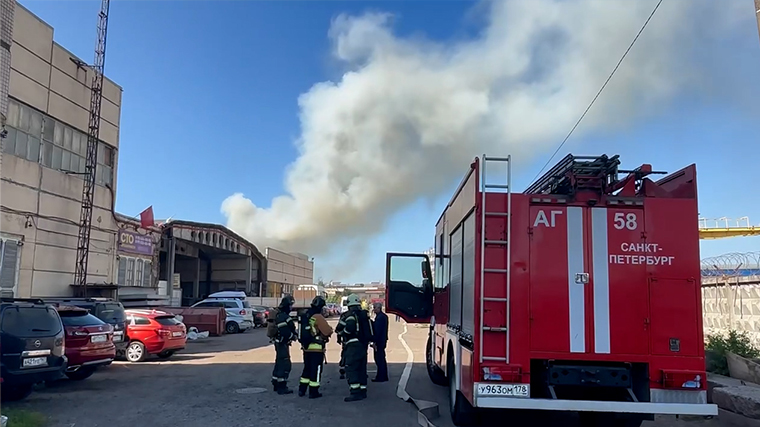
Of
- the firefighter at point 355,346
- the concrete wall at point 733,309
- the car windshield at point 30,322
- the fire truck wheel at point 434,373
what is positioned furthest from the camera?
the concrete wall at point 733,309

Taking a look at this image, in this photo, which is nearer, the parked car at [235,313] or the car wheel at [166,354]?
the car wheel at [166,354]

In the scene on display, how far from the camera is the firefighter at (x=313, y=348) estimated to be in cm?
1013

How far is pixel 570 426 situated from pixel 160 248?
29.0m

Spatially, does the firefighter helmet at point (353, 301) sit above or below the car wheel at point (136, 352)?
above

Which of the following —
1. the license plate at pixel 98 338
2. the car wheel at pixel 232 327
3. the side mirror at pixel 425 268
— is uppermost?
the side mirror at pixel 425 268

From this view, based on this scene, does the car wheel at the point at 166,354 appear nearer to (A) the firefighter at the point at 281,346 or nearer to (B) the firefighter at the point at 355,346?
(A) the firefighter at the point at 281,346

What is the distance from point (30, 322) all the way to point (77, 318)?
2213 mm

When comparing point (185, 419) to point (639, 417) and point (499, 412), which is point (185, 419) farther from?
point (639, 417)

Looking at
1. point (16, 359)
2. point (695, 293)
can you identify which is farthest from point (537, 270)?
point (16, 359)

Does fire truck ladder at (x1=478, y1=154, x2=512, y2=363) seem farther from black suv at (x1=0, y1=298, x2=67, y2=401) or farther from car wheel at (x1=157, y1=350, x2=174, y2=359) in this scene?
car wheel at (x1=157, y1=350, x2=174, y2=359)

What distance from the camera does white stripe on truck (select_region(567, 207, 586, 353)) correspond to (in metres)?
6.62

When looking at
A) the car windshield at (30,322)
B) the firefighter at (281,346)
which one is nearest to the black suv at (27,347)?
the car windshield at (30,322)

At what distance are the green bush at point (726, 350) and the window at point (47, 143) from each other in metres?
21.2

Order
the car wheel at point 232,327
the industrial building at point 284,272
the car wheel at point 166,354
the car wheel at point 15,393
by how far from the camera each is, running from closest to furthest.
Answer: the car wheel at point 15,393 → the car wheel at point 166,354 → the car wheel at point 232,327 → the industrial building at point 284,272
